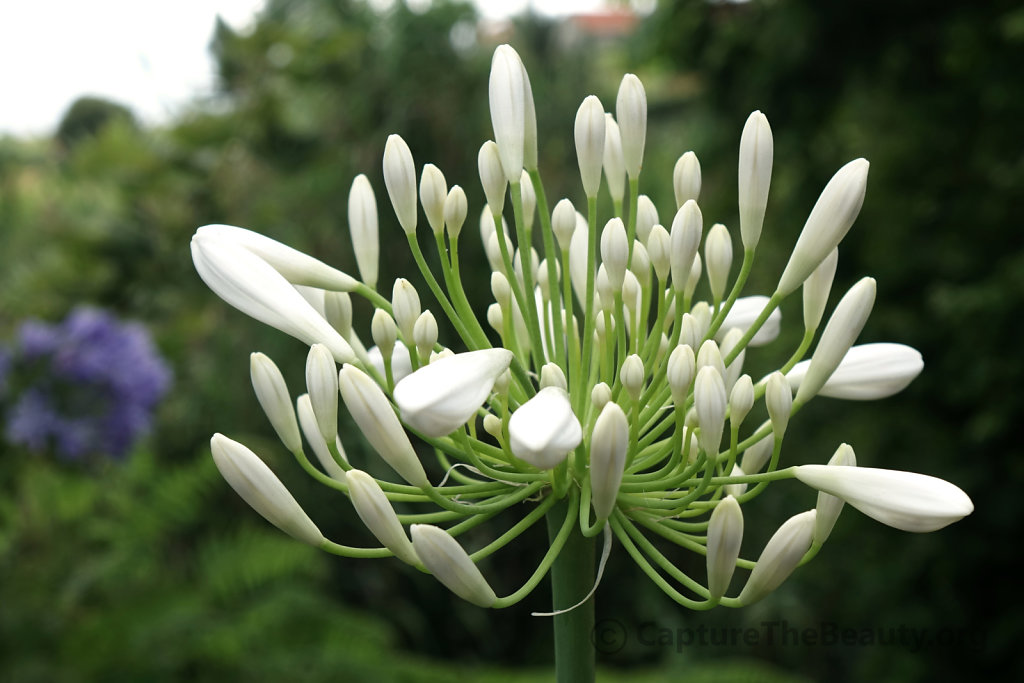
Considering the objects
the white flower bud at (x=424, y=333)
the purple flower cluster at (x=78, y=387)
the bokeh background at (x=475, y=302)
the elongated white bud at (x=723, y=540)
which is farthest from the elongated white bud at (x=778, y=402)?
the purple flower cluster at (x=78, y=387)

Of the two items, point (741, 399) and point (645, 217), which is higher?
point (645, 217)

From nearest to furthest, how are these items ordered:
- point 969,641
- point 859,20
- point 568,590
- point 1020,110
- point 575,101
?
1. point 568,590
2. point 1020,110
3. point 969,641
4. point 859,20
5. point 575,101

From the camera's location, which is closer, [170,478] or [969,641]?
[969,641]

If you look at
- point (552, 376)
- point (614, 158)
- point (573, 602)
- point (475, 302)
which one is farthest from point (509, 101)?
point (475, 302)

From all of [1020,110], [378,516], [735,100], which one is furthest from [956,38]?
[378,516]

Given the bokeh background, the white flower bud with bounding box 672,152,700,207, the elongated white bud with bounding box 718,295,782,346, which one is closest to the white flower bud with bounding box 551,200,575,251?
the white flower bud with bounding box 672,152,700,207

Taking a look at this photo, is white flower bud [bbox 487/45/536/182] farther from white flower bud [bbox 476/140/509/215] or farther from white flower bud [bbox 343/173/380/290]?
white flower bud [bbox 343/173/380/290]

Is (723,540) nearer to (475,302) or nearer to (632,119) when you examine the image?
(632,119)

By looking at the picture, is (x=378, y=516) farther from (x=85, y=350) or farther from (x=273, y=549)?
(x=85, y=350)
